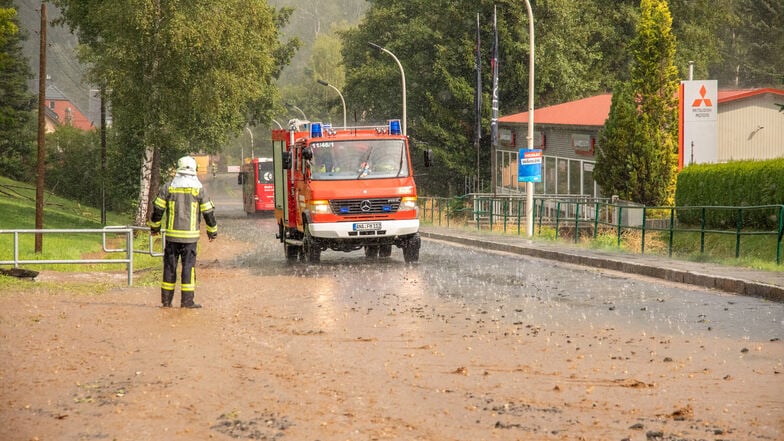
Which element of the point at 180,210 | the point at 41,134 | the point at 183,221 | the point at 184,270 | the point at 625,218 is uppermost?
the point at 41,134

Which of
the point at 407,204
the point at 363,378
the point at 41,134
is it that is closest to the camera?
the point at 363,378

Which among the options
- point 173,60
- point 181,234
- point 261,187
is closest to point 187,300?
point 181,234

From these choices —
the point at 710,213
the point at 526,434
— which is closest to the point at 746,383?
the point at 526,434

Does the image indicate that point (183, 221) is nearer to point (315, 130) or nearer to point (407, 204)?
point (407, 204)

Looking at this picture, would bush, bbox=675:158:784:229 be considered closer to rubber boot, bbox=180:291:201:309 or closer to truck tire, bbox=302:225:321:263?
truck tire, bbox=302:225:321:263

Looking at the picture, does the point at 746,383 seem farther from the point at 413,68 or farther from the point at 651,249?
the point at 413,68

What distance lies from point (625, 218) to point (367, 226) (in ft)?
37.9

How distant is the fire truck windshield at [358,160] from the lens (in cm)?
2134

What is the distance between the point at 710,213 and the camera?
94.4 feet

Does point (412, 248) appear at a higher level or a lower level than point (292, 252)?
higher

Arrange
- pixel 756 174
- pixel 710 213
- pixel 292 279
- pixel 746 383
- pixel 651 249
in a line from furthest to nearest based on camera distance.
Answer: pixel 710 213, pixel 756 174, pixel 651 249, pixel 292 279, pixel 746 383

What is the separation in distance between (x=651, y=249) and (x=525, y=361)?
1518 cm

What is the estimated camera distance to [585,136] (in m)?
42.9

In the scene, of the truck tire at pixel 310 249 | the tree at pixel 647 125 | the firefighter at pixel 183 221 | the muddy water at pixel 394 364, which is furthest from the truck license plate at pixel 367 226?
the tree at pixel 647 125
